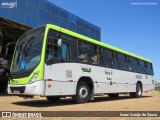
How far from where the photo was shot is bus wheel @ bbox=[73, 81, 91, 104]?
11.9m

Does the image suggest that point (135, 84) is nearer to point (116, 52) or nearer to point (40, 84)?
point (116, 52)

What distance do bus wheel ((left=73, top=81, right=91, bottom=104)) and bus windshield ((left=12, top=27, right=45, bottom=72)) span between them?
2.69m

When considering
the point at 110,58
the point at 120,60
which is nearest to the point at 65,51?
the point at 110,58

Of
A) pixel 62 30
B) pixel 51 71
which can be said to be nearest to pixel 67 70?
pixel 51 71

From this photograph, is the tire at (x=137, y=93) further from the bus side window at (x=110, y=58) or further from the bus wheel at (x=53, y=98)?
the bus wheel at (x=53, y=98)

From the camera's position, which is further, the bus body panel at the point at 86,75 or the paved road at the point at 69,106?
the bus body panel at the point at 86,75

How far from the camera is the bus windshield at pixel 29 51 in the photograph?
1038 cm

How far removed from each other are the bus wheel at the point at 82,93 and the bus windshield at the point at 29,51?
2690mm

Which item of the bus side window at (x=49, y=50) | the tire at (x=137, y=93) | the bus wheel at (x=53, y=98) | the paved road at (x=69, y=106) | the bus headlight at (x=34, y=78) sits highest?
the bus side window at (x=49, y=50)

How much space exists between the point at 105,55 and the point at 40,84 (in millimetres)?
5871

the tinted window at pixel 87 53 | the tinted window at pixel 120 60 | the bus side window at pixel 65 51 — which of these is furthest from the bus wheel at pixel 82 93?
the tinted window at pixel 120 60

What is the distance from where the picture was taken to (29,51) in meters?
10.8

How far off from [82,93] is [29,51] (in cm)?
324

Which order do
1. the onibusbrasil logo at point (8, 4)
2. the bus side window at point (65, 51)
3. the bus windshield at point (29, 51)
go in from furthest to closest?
the onibusbrasil logo at point (8, 4)
the bus side window at point (65, 51)
the bus windshield at point (29, 51)
